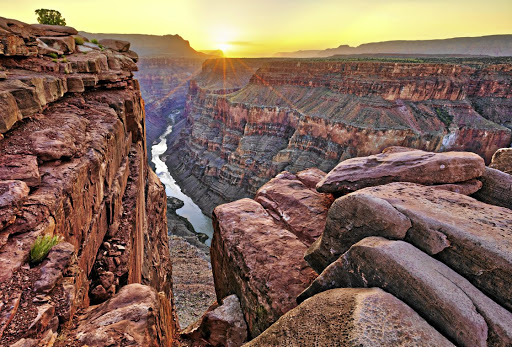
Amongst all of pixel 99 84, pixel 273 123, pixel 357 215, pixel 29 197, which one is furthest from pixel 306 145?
pixel 29 197

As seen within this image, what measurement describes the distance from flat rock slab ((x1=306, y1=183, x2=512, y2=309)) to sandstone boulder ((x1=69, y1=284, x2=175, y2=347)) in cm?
386

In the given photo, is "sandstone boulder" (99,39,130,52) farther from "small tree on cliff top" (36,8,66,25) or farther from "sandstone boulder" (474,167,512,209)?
"sandstone boulder" (474,167,512,209)

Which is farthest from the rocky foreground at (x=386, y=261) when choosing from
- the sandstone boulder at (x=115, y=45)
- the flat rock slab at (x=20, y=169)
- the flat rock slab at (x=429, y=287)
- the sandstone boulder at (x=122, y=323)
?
the sandstone boulder at (x=115, y=45)

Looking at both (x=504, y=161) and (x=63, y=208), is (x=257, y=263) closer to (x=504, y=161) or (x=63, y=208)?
(x=63, y=208)

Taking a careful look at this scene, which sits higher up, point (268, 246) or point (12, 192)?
point (12, 192)

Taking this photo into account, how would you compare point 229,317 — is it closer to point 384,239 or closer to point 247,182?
point 384,239

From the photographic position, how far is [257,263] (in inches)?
285

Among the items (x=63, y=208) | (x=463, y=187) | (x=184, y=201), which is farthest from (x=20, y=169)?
(x=184, y=201)

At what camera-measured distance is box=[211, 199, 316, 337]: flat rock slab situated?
6.35m

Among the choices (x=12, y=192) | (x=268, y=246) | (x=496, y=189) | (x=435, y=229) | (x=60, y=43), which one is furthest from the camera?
(x=60, y=43)

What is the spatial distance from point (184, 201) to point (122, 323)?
139 feet

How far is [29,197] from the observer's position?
3.90 metres

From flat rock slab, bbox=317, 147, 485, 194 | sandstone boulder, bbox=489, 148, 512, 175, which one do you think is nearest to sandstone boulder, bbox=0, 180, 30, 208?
flat rock slab, bbox=317, 147, 485, 194

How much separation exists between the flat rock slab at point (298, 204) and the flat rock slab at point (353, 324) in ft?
11.7
